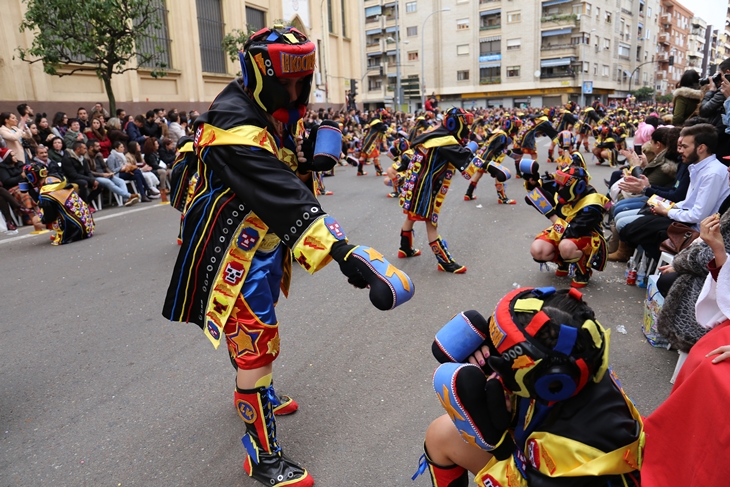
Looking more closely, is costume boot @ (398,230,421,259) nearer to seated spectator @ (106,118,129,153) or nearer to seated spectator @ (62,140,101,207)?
seated spectator @ (62,140,101,207)

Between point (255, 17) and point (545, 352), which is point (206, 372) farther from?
point (255, 17)

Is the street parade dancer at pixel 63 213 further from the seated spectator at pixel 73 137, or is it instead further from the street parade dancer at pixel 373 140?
the street parade dancer at pixel 373 140

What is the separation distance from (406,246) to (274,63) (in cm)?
460

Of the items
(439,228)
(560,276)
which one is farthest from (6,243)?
(560,276)

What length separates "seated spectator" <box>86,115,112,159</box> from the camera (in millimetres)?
11758

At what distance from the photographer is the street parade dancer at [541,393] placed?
1.57 m

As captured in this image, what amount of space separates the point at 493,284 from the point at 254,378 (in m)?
3.63

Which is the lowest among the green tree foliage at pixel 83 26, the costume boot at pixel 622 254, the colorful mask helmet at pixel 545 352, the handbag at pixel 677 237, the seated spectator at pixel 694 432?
the costume boot at pixel 622 254

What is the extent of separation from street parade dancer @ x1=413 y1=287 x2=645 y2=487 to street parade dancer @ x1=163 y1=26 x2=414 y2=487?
1.24 ft

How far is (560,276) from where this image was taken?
18.8 feet

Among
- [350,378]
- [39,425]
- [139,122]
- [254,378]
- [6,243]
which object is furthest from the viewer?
[139,122]

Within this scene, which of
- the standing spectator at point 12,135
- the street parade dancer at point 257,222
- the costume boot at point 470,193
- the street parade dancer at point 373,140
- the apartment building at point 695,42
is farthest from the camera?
the apartment building at point 695,42

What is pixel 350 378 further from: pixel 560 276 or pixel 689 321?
pixel 560 276

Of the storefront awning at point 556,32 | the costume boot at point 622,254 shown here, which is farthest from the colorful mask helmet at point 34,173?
the storefront awning at point 556,32
